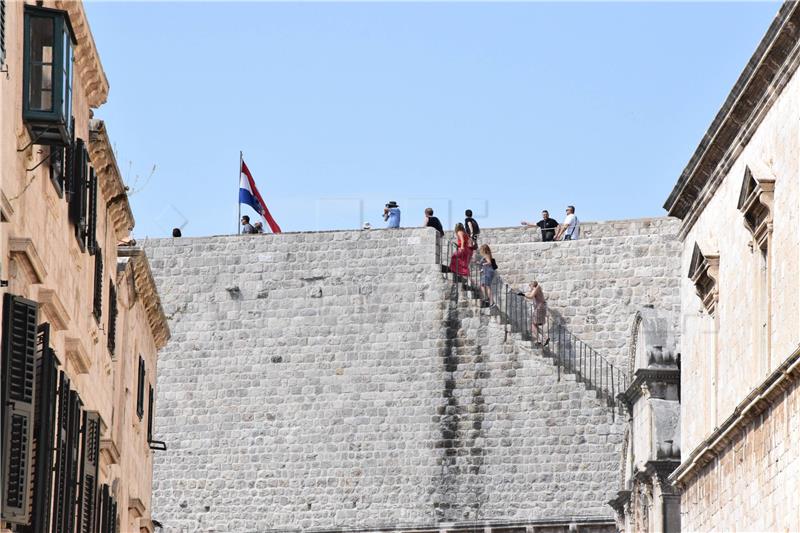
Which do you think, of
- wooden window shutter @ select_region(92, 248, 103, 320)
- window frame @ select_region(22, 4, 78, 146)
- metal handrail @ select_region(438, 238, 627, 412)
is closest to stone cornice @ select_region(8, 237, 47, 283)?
window frame @ select_region(22, 4, 78, 146)

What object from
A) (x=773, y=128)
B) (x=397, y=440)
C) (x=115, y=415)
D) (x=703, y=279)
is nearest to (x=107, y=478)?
(x=115, y=415)

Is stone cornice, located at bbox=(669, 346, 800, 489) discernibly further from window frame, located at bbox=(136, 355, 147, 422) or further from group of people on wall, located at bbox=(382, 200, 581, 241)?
group of people on wall, located at bbox=(382, 200, 581, 241)

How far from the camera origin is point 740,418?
21750 mm

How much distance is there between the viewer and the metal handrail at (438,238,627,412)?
1644 inches

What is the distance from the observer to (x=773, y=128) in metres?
21.1

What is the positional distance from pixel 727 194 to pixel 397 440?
63.9 feet

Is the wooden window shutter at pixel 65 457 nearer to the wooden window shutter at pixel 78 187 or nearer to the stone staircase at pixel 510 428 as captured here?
the wooden window shutter at pixel 78 187

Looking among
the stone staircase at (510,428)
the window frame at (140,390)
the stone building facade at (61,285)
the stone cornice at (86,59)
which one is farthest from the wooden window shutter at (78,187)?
the stone staircase at (510,428)

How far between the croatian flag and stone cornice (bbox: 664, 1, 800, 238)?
63.6 ft

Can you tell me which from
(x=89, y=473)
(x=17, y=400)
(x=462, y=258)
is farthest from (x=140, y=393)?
(x=462, y=258)

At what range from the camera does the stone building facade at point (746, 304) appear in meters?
20.0

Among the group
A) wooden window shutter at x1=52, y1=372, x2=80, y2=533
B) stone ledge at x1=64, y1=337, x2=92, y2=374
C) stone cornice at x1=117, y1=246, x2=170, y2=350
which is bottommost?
wooden window shutter at x1=52, y1=372, x2=80, y2=533

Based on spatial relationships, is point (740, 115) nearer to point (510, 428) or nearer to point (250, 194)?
point (510, 428)

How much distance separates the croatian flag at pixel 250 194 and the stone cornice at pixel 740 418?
63.6ft
